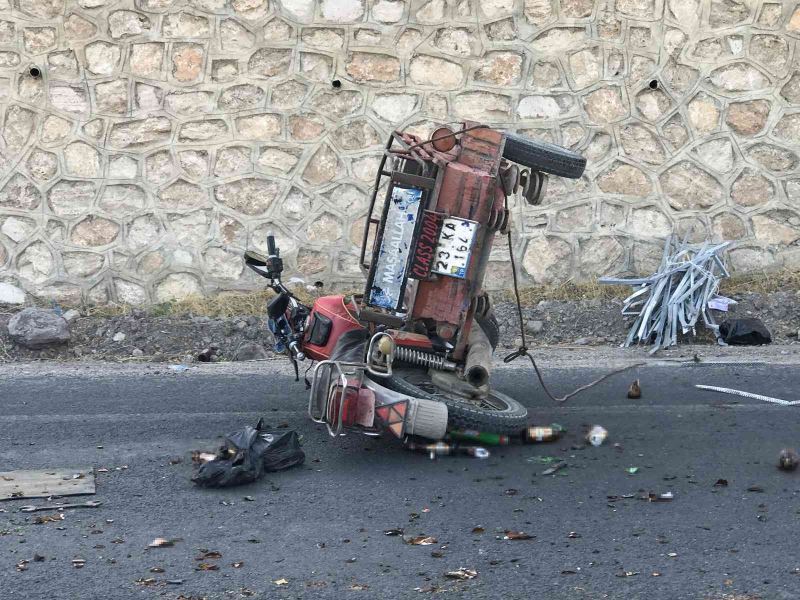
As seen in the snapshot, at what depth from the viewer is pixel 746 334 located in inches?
357

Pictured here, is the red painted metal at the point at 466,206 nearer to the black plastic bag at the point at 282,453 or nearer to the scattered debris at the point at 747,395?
the black plastic bag at the point at 282,453

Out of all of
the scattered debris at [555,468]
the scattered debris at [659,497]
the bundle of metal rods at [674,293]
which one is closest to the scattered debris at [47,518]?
the scattered debris at [555,468]

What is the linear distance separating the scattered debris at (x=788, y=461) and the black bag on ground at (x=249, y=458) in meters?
2.53

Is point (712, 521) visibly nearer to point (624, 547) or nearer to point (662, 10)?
point (624, 547)

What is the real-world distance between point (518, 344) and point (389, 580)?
188 inches

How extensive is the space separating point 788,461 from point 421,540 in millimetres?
2075

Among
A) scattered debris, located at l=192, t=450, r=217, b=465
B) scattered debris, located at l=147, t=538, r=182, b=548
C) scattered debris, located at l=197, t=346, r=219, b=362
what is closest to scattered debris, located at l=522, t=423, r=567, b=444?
scattered debris, located at l=192, t=450, r=217, b=465

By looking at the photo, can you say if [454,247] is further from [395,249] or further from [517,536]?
[517,536]

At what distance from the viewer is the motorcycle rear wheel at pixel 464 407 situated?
6.29m

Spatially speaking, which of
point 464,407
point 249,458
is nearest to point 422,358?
point 464,407

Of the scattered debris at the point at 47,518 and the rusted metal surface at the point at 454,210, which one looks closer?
the scattered debris at the point at 47,518

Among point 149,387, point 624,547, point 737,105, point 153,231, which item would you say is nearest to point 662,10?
point 737,105

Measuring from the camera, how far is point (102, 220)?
392 inches

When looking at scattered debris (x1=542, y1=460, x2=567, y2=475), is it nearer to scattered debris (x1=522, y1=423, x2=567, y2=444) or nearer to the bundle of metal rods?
scattered debris (x1=522, y1=423, x2=567, y2=444)
